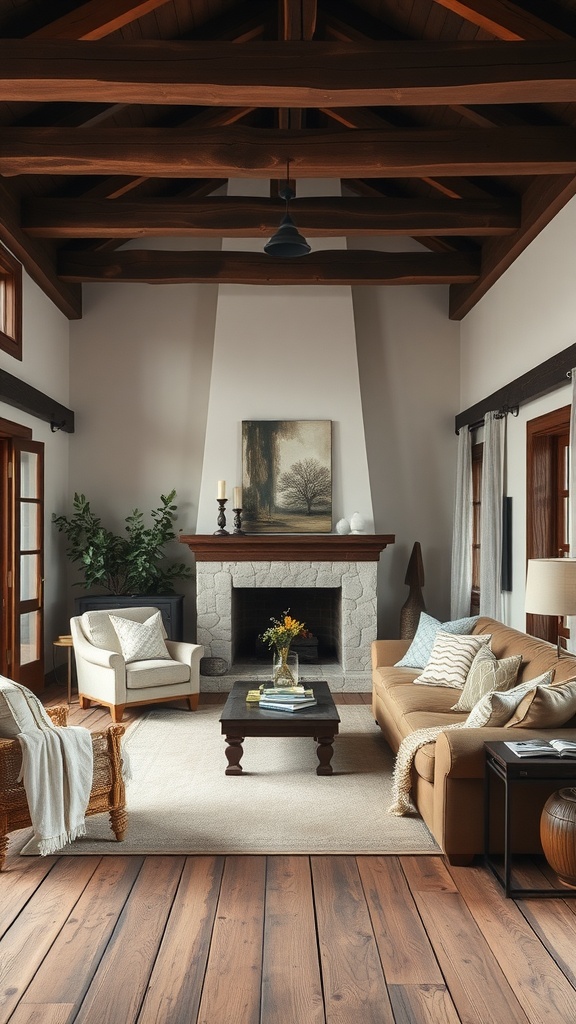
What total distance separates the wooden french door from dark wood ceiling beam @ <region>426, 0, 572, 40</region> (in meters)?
4.43

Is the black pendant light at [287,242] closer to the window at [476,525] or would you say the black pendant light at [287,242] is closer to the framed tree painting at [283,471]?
the framed tree painting at [283,471]

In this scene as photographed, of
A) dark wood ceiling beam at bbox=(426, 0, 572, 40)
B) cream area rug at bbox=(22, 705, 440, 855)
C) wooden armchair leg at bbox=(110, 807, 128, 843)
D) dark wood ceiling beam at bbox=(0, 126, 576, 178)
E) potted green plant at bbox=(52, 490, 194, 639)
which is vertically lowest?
cream area rug at bbox=(22, 705, 440, 855)

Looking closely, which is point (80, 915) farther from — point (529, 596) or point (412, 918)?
point (529, 596)

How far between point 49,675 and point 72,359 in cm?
318

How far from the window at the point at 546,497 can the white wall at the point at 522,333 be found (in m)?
0.15

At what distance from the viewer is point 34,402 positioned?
6855mm

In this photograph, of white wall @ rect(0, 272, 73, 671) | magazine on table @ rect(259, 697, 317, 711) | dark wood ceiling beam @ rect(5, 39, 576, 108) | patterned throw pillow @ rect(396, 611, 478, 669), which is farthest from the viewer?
white wall @ rect(0, 272, 73, 671)

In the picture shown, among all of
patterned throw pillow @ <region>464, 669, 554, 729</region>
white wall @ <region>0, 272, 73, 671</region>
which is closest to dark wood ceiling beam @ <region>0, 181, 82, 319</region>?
white wall @ <region>0, 272, 73, 671</region>

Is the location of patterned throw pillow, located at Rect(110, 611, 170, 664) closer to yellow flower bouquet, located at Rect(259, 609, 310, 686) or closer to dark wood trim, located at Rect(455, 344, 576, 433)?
yellow flower bouquet, located at Rect(259, 609, 310, 686)

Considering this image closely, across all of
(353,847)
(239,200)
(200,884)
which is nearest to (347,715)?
(353,847)

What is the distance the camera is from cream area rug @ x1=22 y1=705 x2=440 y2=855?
3.79 m

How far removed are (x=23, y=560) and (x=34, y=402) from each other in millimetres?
1342

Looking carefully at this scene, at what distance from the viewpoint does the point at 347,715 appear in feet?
21.3

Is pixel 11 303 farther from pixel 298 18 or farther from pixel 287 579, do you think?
pixel 287 579
